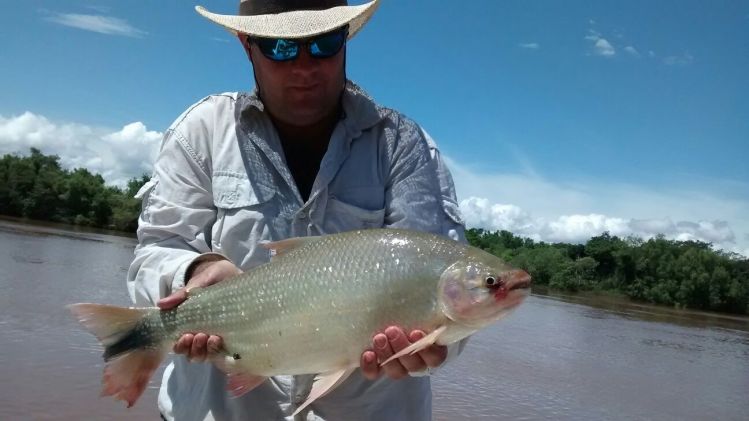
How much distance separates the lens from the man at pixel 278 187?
8.87 feet

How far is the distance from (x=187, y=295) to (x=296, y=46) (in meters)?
1.15

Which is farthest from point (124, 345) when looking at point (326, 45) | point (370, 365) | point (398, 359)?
point (326, 45)

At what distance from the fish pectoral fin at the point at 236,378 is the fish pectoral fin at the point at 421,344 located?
0.51m

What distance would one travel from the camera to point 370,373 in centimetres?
243

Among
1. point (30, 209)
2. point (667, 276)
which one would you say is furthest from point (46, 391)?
point (667, 276)

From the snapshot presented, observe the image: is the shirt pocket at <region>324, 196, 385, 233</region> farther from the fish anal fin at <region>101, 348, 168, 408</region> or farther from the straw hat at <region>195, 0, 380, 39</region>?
the fish anal fin at <region>101, 348, 168, 408</region>

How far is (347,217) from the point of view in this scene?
288cm

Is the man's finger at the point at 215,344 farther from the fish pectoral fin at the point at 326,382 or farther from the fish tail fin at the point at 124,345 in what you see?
the fish pectoral fin at the point at 326,382

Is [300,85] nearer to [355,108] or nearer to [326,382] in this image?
[355,108]

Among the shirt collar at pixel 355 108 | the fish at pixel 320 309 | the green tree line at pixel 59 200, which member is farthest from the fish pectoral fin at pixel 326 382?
the green tree line at pixel 59 200

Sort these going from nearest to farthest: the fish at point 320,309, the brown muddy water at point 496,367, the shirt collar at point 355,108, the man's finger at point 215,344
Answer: the fish at point 320,309 < the man's finger at point 215,344 < the shirt collar at point 355,108 < the brown muddy water at point 496,367

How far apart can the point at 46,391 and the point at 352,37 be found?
888cm

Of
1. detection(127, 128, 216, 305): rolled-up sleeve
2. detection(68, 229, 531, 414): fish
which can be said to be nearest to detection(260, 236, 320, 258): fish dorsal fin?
detection(68, 229, 531, 414): fish

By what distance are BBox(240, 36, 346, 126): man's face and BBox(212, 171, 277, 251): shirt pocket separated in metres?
0.39
